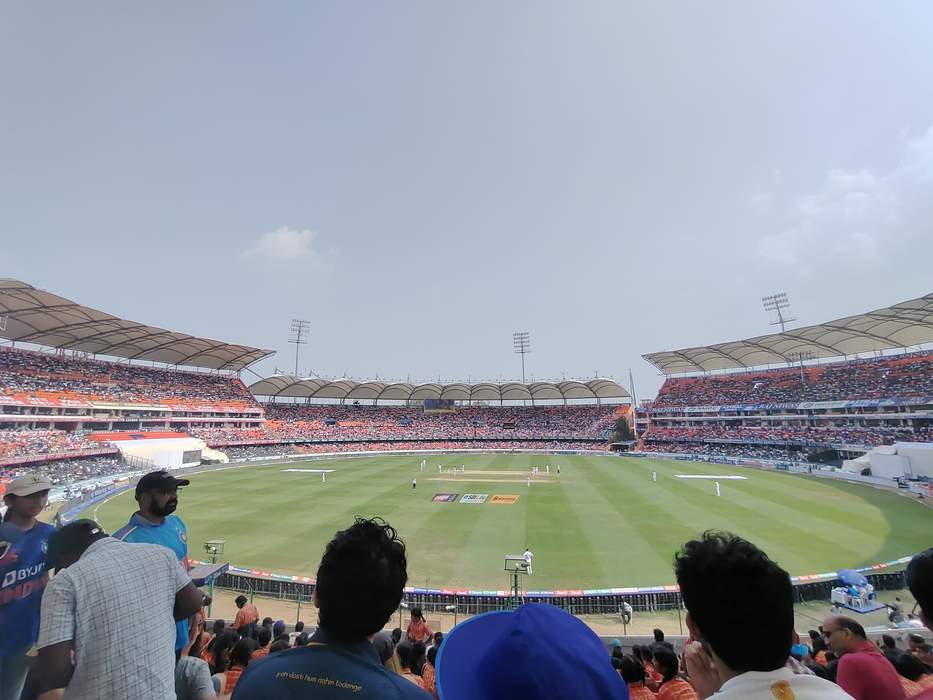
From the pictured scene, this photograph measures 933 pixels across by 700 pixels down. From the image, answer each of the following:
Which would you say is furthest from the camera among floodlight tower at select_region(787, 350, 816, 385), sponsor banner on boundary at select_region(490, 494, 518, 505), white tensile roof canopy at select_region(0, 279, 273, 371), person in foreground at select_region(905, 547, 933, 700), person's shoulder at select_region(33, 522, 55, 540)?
floodlight tower at select_region(787, 350, 816, 385)

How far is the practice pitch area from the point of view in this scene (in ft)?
A: 56.4

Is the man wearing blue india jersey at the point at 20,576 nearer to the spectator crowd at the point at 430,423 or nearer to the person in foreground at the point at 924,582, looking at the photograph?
the person in foreground at the point at 924,582

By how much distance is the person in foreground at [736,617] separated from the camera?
1673mm

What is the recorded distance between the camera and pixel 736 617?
1800 millimetres

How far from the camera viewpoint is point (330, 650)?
5.08 ft

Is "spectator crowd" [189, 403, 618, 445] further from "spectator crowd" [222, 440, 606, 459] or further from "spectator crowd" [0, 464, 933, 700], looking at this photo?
"spectator crowd" [0, 464, 933, 700]

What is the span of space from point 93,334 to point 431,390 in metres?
49.7

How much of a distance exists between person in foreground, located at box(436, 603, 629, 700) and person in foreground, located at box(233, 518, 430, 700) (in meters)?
0.17

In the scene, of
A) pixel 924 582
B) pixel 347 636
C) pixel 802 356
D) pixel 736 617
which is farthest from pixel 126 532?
pixel 802 356

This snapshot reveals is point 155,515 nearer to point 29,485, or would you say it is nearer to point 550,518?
point 29,485

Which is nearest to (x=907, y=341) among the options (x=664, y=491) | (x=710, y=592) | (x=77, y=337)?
(x=664, y=491)

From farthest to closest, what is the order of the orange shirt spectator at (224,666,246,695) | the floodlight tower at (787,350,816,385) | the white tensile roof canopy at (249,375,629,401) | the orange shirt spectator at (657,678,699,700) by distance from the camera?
the white tensile roof canopy at (249,375,629,401), the floodlight tower at (787,350,816,385), the orange shirt spectator at (224,666,246,695), the orange shirt spectator at (657,678,699,700)

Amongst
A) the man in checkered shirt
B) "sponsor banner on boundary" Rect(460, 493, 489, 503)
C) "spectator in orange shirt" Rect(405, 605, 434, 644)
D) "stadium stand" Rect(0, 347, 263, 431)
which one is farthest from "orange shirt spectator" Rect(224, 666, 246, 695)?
"stadium stand" Rect(0, 347, 263, 431)

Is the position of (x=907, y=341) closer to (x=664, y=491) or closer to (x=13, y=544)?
(x=664, y=491)
